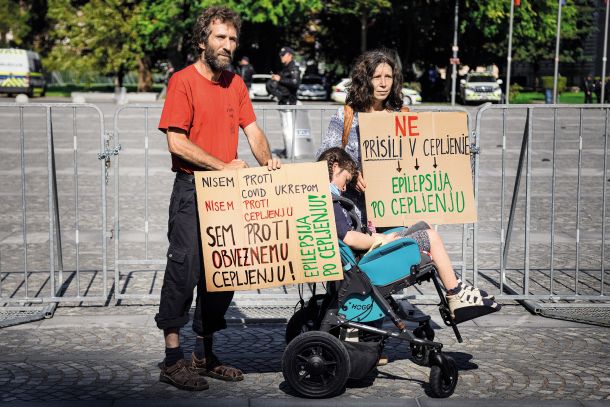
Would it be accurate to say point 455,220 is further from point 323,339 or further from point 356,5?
point 356,5

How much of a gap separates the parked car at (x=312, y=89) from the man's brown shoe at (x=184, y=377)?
46419 mm

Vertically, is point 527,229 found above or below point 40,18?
below

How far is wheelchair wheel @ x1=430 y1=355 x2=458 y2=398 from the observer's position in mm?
5074

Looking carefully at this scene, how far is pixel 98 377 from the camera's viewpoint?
5.43m

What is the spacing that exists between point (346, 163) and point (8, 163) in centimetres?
1204

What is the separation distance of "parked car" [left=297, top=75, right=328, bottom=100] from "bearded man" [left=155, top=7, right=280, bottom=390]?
4624 centimetres

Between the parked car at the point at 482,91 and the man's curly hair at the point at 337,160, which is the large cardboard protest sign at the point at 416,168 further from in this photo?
the parked car at the point at 482,91

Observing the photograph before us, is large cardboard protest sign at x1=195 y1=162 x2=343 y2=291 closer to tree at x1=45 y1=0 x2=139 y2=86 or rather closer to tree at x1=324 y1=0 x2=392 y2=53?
tree at x1=324 y1=0 x2=392 y2=53

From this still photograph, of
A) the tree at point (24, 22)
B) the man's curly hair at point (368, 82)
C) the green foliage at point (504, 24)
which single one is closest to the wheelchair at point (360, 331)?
the man's curly hair at point (368, 82)

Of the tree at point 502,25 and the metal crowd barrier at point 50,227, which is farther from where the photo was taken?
the tree at point 502,25

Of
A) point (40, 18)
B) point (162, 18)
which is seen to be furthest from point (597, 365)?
point (40, 18)

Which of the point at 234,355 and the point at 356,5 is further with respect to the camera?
the point at 356,5

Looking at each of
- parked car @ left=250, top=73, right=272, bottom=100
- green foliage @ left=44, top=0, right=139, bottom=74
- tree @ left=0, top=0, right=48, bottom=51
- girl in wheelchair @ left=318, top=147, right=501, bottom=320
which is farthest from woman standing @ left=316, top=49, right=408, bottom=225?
tree @ left=0, top=0, right=48, bottom=51

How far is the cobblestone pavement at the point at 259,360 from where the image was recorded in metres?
5.21
